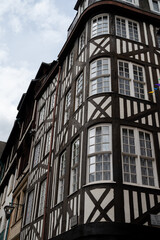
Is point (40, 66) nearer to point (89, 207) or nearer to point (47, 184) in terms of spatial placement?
point (47, 184)

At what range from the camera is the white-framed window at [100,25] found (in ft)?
43.6

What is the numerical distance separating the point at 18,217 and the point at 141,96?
10.3 meters

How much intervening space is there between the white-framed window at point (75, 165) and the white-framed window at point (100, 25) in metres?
5.09

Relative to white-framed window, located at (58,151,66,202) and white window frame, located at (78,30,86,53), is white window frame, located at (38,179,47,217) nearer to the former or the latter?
white-framed window, located at (58,151,66,202)

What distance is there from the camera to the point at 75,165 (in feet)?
36.0

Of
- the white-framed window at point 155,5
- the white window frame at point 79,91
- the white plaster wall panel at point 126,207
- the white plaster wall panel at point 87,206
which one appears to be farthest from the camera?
the white-framed window at point 155,5

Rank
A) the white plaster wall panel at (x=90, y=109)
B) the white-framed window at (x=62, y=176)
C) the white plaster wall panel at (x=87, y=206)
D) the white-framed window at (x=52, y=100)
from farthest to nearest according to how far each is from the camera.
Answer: the white-framed window at (x=52, y=100) → the white-framed window at (x=62, y=176) → the white plaster wall panel at (x=90, y=109) → the white plaster wall panel at (x=87, y=206)

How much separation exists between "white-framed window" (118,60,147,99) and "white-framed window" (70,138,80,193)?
2655 mm

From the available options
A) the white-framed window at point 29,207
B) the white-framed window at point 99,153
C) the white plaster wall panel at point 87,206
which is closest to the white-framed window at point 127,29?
the white-framed window at point 99,153

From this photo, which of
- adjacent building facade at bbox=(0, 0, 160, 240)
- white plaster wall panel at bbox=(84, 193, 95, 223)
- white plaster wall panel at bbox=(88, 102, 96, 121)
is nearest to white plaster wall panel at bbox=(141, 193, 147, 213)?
adjacent building facade at bbox=(0, 0, 160, 240)

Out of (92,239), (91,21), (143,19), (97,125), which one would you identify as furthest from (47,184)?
(143,19)

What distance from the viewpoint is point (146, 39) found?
13516 mm

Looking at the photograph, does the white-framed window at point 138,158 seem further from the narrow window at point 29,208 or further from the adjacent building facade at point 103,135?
the narrow window at point 29,208

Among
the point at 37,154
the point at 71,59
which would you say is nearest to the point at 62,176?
the point at 37,154
